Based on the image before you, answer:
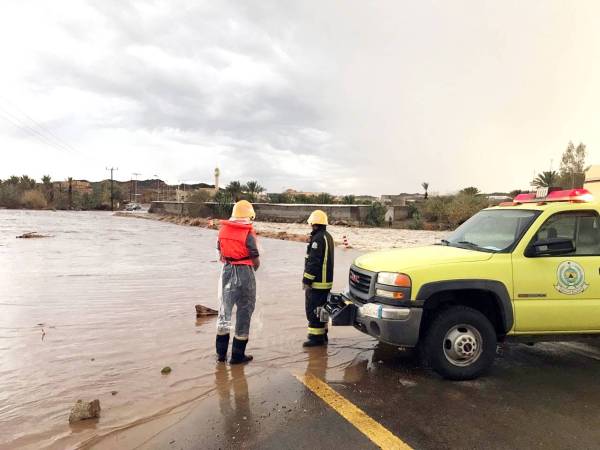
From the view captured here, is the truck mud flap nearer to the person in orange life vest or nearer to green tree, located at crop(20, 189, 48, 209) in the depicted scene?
the person in orange life vest

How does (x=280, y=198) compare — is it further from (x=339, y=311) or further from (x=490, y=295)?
(x=490, y=295)

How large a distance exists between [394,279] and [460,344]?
0.99 m

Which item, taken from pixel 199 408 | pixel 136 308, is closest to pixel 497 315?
pixel 199 408

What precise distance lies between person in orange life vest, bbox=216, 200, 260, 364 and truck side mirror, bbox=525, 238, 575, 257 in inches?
121

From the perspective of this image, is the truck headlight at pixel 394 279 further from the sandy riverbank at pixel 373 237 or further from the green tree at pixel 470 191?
the green tree at pixel 470 191

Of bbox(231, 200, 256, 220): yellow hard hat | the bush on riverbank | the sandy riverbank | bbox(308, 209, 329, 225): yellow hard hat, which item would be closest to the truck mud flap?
bbox(308, 209, 329, 225): yellow hard hat

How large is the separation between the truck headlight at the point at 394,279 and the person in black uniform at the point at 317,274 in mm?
1177

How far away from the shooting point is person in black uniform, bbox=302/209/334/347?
5.83 m

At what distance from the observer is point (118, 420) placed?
3.85 m

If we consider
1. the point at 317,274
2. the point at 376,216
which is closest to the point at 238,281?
the point at 317,274

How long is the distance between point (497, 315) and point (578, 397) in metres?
1.04

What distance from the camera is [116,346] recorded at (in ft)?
19.9

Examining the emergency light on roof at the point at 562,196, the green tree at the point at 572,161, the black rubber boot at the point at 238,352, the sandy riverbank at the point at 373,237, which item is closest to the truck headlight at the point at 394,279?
the black rubber boot at the point at 238,352

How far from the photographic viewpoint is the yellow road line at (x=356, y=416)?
3381 mm
